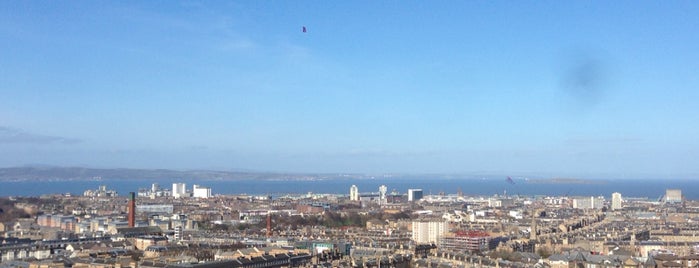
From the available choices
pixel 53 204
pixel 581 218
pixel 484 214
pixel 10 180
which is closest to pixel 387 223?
pixel 484 214

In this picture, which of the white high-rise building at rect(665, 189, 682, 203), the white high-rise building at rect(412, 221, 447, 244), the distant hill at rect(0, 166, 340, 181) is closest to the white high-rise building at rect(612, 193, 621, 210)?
the white high-rise building at rect(665, 189, 682, 203)

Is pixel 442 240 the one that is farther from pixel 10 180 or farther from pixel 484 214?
pixel 10 180

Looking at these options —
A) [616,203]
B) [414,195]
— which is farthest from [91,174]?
[616,203]

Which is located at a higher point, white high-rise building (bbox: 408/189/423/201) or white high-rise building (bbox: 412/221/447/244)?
white high-rise building (bbox: 408/189/423/201)

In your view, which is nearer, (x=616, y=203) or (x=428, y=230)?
(x=428, y=230)

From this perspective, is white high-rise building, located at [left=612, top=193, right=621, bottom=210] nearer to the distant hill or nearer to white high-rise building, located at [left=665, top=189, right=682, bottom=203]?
white high-rise building, located at [left=665, top=189, right=682, bottom=203]

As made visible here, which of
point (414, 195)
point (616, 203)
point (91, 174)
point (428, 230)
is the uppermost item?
point (91, 174)

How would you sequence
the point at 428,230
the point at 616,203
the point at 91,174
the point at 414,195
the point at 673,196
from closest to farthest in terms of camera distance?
the point at 428,230 < the point at 616,203 < the point at 673,196 < the point at 414,195 < the point at 91,174

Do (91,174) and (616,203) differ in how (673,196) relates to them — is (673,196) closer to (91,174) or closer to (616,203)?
(616,203)
